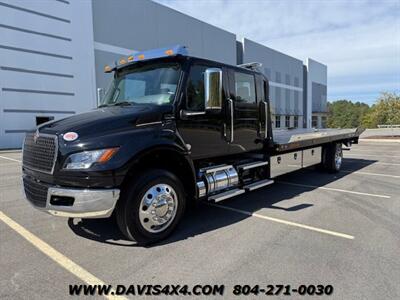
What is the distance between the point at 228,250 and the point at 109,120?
2141mm

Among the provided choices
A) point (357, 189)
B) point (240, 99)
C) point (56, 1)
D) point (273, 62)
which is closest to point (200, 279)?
point (240, 99)

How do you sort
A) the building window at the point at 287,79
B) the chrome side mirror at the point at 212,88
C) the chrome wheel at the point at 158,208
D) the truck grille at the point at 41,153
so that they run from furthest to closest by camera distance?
the building window at the point at 287,79, the chrome side mirror at the point at 212,88, the chrome wheel at the point at 158,208, the truck grille at the point at 41,153

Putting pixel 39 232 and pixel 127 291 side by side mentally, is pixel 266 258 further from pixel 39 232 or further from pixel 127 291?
pixel 39 232

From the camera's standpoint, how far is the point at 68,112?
25000 mm

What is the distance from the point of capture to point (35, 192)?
390cm

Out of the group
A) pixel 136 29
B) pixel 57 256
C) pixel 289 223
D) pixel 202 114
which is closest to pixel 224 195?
pixel 289 223

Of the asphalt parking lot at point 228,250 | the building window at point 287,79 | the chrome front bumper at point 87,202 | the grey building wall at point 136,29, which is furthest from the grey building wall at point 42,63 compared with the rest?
the building window at point 287,79

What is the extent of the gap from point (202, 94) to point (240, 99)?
3.65 feet

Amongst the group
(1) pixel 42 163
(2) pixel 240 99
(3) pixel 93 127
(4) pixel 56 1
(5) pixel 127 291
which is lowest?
(5) pixel 127 291

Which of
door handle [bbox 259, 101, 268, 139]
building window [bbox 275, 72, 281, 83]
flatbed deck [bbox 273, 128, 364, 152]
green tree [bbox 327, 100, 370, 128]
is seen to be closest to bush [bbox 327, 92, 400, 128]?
green tree [bbox 327, 100, 370, 128]

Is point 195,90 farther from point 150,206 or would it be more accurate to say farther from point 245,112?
point 150,206

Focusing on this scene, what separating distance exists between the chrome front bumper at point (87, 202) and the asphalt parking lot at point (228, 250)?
0.55 meters

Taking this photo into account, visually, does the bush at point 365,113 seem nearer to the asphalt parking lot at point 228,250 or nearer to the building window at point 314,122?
the building window at point 314,122

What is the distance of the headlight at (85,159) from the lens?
3.50 metres
